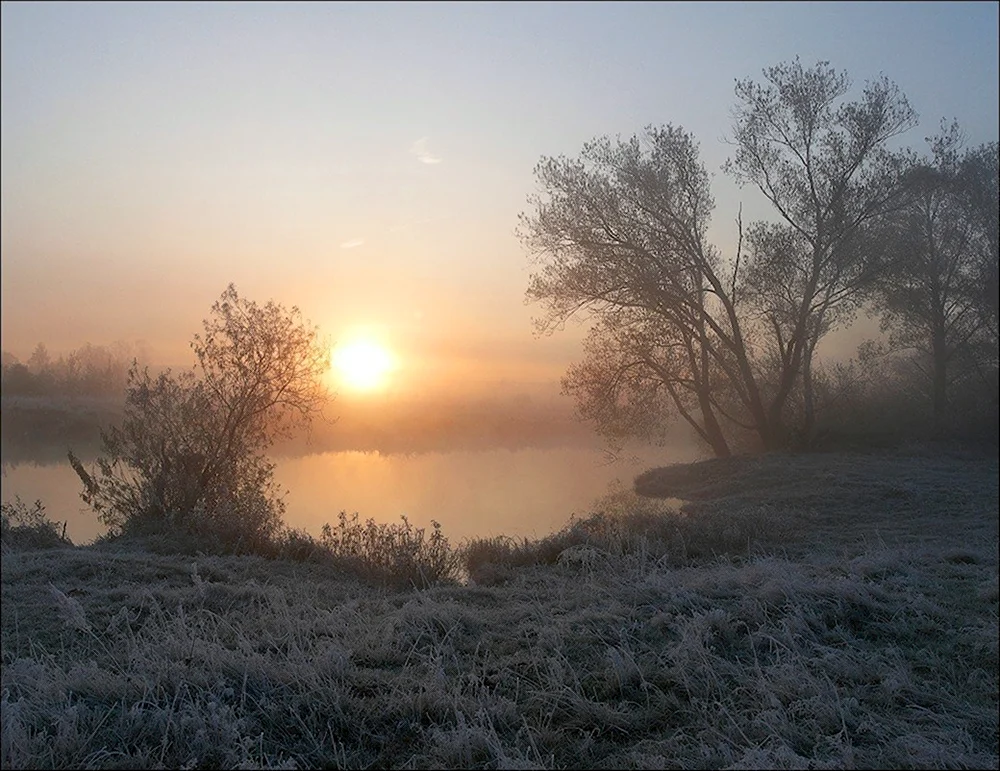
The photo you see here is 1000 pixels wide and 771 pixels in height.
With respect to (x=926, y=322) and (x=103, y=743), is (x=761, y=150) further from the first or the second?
(x=103, y=743)

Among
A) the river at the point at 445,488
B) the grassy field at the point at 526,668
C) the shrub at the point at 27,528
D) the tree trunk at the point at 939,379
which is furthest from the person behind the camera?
the tree trunk at the point at 939,379

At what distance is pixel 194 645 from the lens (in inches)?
200

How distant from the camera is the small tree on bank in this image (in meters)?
12.1

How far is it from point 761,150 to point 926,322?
5.72 m

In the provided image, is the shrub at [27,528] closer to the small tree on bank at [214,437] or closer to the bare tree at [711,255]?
the small tree on bank at [214,437]

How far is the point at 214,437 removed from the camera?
13.2 metres

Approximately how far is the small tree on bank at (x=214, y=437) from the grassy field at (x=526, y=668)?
11.1 ft

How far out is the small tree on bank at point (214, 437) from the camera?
12.1 m

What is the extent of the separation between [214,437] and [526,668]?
9.60 meters

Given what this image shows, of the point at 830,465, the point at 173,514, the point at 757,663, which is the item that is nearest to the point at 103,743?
the point at 757,663

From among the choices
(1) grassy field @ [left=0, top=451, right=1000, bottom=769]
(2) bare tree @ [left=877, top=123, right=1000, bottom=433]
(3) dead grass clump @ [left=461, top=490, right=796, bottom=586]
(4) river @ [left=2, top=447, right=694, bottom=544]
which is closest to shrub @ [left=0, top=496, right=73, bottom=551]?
(4) river @ [left=2, top=447, right=694, bottom=544]

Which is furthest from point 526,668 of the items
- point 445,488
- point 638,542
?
point 445,488

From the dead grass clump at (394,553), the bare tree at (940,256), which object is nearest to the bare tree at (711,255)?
the bare tree at (940,256)

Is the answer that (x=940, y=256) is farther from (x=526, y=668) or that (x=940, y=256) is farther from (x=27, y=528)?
(x=27, y=528)
